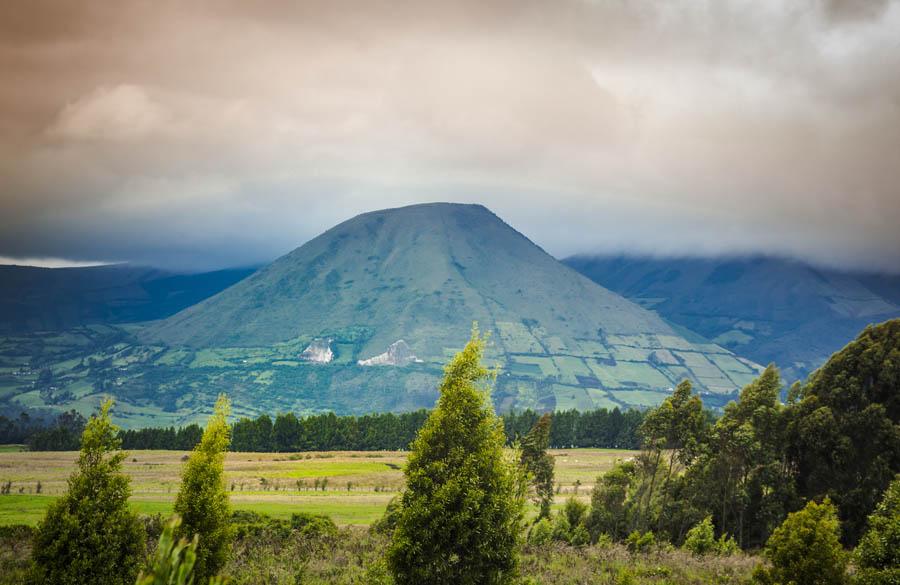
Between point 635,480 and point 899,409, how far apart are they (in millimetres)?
17693

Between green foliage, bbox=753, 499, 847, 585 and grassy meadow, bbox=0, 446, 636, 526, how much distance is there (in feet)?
106

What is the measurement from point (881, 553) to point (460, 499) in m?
14.3

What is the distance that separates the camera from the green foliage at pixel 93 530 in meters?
18.6

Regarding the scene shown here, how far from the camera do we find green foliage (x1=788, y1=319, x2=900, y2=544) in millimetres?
36781

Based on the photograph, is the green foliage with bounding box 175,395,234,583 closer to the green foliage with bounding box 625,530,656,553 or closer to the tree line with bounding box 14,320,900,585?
the tree line with bounding box 14,320,900,585

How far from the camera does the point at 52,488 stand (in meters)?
65.5

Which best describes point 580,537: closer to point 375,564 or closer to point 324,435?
point 375,564

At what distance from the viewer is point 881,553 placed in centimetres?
2111

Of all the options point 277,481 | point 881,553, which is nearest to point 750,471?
point 881,553

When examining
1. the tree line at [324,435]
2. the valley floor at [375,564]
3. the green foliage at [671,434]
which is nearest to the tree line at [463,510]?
the valley floor at [375,564]

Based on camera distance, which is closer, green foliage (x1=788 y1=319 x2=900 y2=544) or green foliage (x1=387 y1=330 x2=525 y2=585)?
green foliage (x1=387 y1=330 x2=525 y2=585)

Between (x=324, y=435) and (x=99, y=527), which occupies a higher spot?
(x=99, y=527)

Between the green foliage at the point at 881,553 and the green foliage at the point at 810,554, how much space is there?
0.69 meters

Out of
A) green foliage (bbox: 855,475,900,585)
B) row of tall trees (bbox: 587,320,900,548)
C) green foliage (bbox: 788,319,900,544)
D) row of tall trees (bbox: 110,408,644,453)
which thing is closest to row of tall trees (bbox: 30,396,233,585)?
green foliage (bbox: 855,475,900,585)
